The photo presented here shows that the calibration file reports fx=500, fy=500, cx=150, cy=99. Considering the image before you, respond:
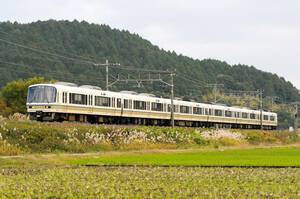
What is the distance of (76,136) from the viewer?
31.8m

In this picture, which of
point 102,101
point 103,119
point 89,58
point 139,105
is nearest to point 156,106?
point 139,105

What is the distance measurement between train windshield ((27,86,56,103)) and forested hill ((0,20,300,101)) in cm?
Result: 7054

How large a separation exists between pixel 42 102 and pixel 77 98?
3390 millimetres

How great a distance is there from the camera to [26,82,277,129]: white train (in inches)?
1518

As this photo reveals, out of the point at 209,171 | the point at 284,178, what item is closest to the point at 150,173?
the point at 209,171

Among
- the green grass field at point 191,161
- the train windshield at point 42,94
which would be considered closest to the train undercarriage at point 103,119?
the train windshield at point 42,94

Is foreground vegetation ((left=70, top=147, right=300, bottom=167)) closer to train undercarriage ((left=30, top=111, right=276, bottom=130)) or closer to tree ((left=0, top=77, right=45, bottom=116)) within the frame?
train undercarriage ((left=30, top=111, right=276, bottom=130))

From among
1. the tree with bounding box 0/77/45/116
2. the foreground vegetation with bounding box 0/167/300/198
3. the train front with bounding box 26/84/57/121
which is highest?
the tree with bounding box 0/77/45/116

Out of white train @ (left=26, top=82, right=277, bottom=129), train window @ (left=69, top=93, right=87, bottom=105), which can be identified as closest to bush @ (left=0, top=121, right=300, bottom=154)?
Result: white train @ (left=26, top=82, right=277, bottom=129)

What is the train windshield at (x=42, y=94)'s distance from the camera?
3825cm

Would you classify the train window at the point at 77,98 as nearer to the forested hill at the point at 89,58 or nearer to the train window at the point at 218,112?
the train window at the point at 218,112

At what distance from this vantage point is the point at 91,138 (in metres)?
32.4

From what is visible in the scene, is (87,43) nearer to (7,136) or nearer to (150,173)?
(7,136)

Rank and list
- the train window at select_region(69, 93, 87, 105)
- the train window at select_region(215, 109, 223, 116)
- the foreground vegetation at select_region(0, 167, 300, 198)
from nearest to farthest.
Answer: the foreground vegetation at select_region(0, 167, 300, 198) → the train window at select_region(69, 93, 87, 105) → the train window at select_region(215, 109, 223, 116)
